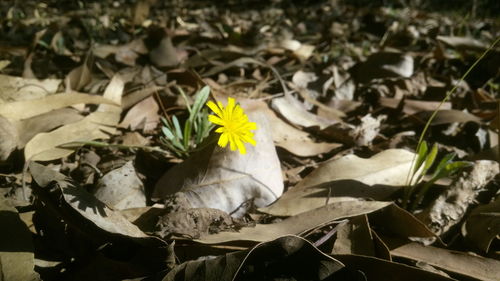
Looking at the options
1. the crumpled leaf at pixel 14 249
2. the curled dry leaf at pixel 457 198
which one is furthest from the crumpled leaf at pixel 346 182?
the crumpled leaf at pixel 14 249

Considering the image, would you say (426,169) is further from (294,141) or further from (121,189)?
(121,189)

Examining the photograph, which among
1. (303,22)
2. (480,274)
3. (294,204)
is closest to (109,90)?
(294,204)

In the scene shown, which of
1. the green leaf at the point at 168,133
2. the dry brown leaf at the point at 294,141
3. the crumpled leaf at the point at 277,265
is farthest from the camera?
the dry brown leaf at the point at 294,141

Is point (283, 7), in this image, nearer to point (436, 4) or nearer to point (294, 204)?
point (436, 4)

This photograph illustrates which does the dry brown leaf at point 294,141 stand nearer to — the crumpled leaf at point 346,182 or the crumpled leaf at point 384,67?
the crumpled leaf at point 346,182

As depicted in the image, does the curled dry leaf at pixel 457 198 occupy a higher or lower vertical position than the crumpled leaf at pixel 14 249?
lower

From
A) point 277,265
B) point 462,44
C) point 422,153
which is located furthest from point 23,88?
point 462,44

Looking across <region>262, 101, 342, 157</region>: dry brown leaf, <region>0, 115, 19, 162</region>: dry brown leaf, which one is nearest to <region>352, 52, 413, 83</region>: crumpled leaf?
<region>262, 101, 342, 157</region>: dry brown leaf

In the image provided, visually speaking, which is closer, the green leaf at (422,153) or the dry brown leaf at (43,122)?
the green leaf at (422,153)
